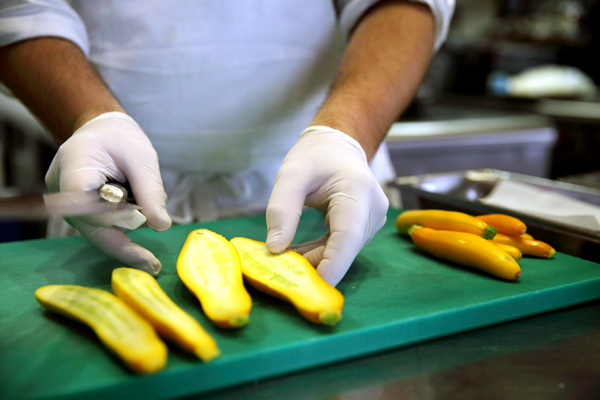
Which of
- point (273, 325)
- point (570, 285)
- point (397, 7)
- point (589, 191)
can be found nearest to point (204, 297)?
point (273, 325)

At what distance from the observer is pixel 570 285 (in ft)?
3.41

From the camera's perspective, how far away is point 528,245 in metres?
1.22

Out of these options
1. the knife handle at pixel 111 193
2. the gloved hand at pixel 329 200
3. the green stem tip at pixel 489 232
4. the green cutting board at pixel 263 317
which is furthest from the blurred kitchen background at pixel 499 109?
the knife handle at pixel 111 193

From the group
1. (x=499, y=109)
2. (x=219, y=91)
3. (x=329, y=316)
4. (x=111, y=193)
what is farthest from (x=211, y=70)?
(x=499, y=109)

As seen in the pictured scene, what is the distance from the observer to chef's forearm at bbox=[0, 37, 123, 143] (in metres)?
1.34

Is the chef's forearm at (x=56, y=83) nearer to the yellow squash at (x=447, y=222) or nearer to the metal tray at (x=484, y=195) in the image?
the yellow squash at (x=447, y=222)

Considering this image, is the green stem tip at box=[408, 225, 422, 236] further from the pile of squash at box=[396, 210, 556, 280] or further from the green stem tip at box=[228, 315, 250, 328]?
the green stem tip at box=[228, 315, 250, 328]

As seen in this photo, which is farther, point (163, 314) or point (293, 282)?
point (293, 282)

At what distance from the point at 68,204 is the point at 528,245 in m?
1.06

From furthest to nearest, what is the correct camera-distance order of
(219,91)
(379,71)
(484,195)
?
(484,195) < (219,91) < (379,71)

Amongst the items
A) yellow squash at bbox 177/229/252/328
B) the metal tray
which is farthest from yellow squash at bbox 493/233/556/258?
yellow squash at bbox 177/229/252/328

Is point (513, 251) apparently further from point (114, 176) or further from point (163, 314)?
point (114, 176)

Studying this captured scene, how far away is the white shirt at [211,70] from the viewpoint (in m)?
1.53

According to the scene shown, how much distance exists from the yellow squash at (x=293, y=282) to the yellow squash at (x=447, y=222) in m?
0.45
